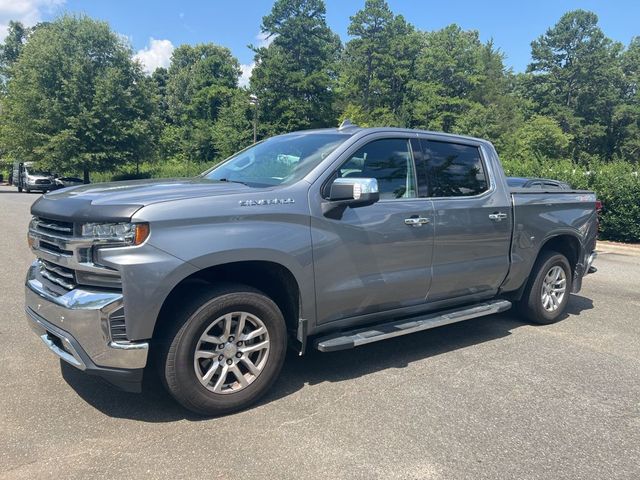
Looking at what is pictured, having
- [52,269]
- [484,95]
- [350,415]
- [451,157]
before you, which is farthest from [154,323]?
[484,95]

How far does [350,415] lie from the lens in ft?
11.6

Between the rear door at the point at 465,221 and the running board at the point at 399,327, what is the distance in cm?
15

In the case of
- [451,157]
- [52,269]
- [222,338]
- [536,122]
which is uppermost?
[536,122]

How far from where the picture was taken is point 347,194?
3717 millimetres

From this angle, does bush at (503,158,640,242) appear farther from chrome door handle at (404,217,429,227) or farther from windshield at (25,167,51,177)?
windshield at (25,167,51,177)

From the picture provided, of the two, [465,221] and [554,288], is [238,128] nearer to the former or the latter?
[554,288]

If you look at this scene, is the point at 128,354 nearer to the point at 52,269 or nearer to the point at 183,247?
the point at 183,247

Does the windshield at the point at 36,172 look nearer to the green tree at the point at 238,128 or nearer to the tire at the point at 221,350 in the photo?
the green tree at the point at 238,128

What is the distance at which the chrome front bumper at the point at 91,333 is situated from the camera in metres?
3.08

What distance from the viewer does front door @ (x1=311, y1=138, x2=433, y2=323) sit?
3.83 m

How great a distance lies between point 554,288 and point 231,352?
4.02m

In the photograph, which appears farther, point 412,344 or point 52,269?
point 412,344

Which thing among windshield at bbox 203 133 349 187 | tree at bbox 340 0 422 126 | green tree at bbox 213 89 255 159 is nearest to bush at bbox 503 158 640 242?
windshield at bbox 203 133 349 187

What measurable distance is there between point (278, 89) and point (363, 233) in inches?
1904
